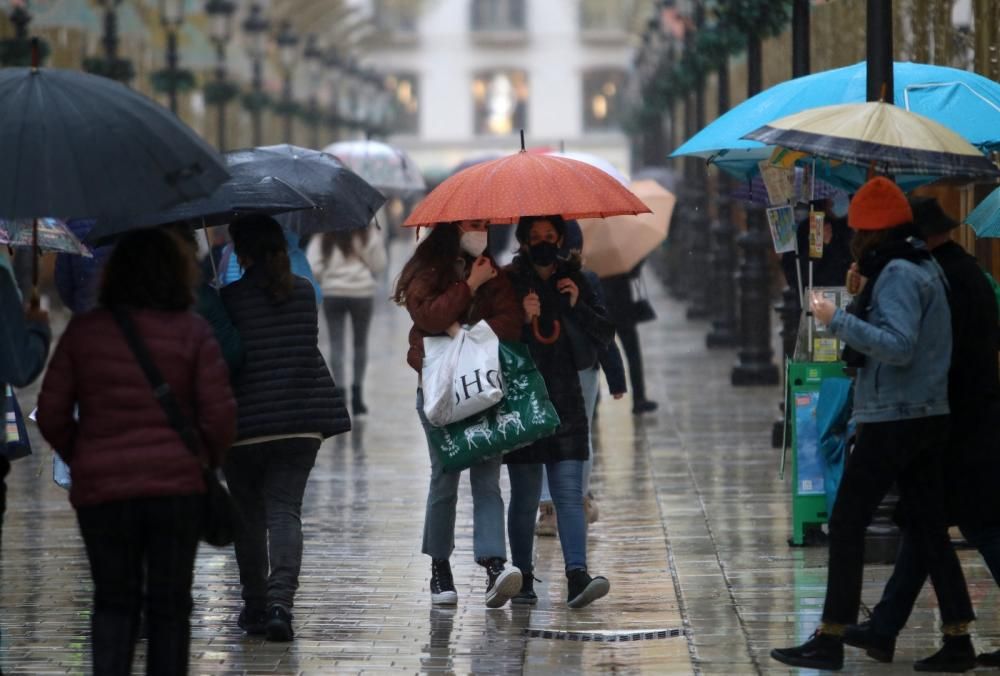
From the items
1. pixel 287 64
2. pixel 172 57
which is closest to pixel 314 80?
pixel 287 64

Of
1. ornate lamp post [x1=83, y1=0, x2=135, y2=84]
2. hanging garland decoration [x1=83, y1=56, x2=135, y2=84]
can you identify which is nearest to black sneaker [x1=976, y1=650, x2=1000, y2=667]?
ornate lamp post [x1=83, y1=0, x2=135, y2=84]

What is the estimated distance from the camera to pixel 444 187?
7.93 meters

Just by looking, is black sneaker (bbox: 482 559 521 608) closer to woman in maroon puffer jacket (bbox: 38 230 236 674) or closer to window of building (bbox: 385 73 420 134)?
woman in maroon puffer jacket (bbox: 38 230 236 674)

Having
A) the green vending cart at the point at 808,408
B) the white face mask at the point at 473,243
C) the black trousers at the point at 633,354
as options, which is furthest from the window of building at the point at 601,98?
the white face mask at the point at 473,243

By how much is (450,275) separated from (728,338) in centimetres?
1395

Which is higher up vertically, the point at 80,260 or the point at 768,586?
the point at 80,260

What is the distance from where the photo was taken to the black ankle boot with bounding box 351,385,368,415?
15.3m

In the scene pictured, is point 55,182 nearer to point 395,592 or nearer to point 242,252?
point 242,252

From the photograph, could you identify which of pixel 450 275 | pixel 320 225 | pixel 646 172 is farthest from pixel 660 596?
pixel 646 172

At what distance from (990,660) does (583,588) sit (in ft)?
5.67

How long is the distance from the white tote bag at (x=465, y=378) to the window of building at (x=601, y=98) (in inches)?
3215

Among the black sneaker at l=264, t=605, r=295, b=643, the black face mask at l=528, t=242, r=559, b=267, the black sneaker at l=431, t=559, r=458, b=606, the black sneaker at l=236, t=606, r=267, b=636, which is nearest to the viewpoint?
the black sneaker at l=264, t=605, r=295, b=643

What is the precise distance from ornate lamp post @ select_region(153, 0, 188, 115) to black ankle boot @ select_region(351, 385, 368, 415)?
8989mm

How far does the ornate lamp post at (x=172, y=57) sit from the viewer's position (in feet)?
77.0
